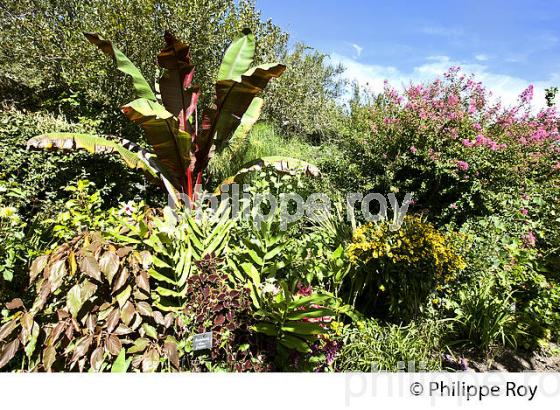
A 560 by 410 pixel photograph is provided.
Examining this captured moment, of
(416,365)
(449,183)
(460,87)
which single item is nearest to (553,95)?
(460,87)

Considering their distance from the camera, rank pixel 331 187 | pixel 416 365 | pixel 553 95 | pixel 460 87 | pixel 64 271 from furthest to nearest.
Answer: pixel 553 95
pixel 460 87
pixel 331 187
pixel 416 365
pixel 64 271

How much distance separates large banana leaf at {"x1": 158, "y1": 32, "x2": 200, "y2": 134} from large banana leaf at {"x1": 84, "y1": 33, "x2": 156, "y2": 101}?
256 mm

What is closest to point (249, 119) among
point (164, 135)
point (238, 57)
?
point (238, 57)

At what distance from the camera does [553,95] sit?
38.3 ft

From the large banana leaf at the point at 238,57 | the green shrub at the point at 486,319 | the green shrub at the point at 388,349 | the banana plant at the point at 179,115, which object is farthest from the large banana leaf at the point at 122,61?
the green shrub at the point at 486,319

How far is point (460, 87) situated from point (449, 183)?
2.51 metres

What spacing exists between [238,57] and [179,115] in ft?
3.96

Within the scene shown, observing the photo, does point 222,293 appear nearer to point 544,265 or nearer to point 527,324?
point 527,324

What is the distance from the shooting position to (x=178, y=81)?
4977mm

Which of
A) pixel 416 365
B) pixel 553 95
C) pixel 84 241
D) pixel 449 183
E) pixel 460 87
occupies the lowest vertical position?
pixel 416 365

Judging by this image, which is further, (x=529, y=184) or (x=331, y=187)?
(x=331, y=187)

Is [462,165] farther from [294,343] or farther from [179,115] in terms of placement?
[179,115]

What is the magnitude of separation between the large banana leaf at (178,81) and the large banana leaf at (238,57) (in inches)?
19.9

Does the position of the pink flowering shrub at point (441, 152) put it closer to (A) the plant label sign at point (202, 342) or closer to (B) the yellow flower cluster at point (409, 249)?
(B) the yellow flower cluster at point (409, 249)
